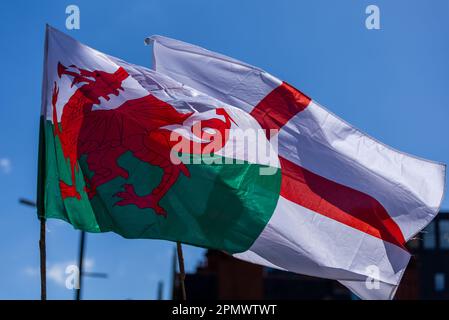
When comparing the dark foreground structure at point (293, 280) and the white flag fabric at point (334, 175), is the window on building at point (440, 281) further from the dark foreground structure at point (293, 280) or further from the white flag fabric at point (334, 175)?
the white flag fabric at point (334, 175)

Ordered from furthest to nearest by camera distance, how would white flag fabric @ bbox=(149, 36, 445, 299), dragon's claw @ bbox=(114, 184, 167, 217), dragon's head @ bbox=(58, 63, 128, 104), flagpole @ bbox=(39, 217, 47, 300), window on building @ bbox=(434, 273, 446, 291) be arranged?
window on building @ bbox=(434, 273, 446, 291) → white flag fabric @ bbox=(149, 36, 445, 299) → dragon's head @ bbox=(58, 63, 128, 104) → dragon's claw @ bbox=(114, 184, 167, 217) → flagpole @ bbox=(39, 217, 47, 300)

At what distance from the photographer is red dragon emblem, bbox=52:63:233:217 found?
35.7 feet

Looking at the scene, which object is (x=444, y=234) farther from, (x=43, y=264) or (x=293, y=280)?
(x=43, y=264)

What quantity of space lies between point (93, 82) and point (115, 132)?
77 centimetres

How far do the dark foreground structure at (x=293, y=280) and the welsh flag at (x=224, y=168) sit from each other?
45.4 m

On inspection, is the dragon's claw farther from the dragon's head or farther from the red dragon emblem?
the dragon's head

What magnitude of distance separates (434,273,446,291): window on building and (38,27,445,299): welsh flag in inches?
2209

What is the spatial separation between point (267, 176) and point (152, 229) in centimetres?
171

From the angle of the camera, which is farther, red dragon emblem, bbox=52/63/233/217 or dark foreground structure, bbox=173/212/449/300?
dark foreground structure, bbox=173/212/449/300

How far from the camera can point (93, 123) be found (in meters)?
11.1

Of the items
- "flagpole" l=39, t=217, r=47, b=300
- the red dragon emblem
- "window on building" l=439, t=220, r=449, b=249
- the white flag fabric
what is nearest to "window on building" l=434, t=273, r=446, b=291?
"window on building" l=439, t=220, r=449, b=249
